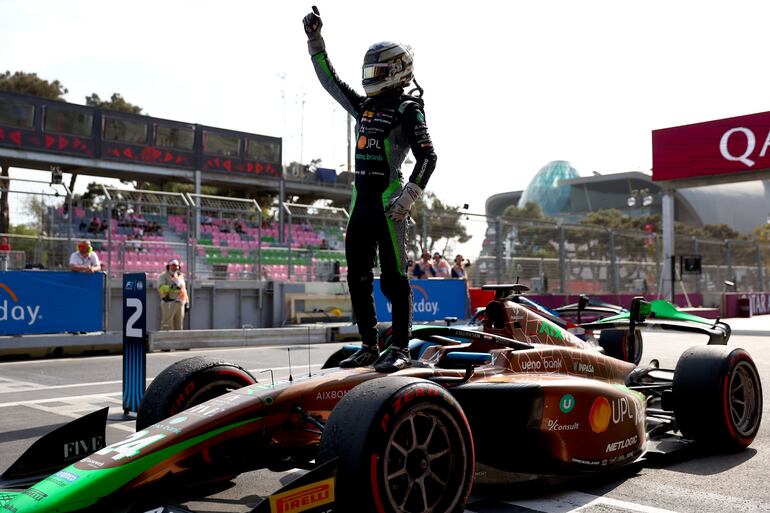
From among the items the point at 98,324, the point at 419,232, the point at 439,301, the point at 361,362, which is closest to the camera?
the point at 361,362

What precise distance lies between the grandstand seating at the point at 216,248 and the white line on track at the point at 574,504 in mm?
12855

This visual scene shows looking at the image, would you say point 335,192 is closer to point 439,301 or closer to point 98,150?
point 98,150

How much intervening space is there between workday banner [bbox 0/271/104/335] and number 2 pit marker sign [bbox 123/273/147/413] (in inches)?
266

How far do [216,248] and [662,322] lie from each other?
12.9 metres

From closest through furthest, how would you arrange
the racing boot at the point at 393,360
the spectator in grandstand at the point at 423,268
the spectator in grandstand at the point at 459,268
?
the racing boot at the point at 393,360, the spectator in grandstand at the point at 423,268, the spectator in grandstand at the point at 459,268

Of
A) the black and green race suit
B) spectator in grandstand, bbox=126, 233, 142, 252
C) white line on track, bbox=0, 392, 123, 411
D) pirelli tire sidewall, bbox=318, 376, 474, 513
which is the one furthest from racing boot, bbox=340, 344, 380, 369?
spectator in grandstand, bbox=126, 233, 142, 252

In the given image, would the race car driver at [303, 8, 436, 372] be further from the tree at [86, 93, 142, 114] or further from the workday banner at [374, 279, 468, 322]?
the tree at [86, 93, 142, 114]

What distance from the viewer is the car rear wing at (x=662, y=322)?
20.7 feet

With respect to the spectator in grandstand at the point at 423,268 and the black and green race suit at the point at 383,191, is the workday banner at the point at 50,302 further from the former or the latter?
the black and green race suit at the point at 383,191

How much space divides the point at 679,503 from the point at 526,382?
1.02 metres

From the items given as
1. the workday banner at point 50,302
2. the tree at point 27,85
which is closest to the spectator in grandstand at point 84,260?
the workday banner at point 50,302

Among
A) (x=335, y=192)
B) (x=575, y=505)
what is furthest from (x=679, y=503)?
(x=335, y=192)

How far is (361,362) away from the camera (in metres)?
4.64

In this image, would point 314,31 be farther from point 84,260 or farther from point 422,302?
point 422,302
